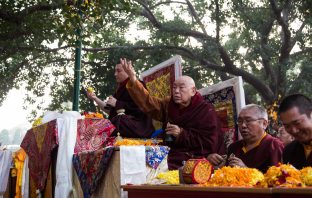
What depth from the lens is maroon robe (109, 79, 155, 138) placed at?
194 inches

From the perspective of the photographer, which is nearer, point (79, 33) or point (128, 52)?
point (79, 33)

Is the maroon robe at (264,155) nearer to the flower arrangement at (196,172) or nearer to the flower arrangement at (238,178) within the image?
the flower arrangement at (196,172)

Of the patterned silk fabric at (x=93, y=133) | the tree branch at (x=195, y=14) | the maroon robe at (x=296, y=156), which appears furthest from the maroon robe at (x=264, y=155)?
the tree branch at (x=195, y=14)

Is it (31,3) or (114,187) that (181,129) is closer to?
(114,187)

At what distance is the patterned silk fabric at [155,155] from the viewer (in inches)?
155

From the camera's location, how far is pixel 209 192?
216 centimetres

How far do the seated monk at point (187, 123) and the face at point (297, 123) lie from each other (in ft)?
5.15

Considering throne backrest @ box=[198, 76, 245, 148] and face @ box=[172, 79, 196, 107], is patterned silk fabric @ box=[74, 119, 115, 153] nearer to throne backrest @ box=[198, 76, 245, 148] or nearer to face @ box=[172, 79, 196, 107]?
face @ box=[172, 79, 196, 107]

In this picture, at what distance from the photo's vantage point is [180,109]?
4523 millimetres

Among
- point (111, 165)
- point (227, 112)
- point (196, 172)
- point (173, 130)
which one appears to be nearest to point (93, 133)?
point (111, 165)

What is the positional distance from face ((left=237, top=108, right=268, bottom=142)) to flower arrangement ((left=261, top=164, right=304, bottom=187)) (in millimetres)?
1640

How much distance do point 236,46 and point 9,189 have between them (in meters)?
12.6

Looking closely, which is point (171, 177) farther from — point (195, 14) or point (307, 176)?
point (195, 14)

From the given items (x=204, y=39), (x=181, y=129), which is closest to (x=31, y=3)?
(x=181, y=129)
